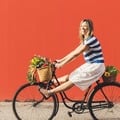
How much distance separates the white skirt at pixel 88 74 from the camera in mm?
7836

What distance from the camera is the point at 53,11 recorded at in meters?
9.56

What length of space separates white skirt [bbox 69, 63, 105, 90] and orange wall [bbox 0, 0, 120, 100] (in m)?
1.76

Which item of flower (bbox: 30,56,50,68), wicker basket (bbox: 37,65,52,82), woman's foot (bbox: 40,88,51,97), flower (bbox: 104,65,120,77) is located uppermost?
flower (bbox: 30,56,50,68)

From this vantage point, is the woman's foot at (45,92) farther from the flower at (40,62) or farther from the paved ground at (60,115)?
the paved ground at (60,115)

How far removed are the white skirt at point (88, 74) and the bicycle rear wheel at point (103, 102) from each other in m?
0.21

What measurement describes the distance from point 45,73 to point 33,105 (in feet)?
2.32

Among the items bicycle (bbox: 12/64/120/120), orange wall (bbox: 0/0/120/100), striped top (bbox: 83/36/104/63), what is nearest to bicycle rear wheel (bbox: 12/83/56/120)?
bicycle (bbox: 12/64/120/120)

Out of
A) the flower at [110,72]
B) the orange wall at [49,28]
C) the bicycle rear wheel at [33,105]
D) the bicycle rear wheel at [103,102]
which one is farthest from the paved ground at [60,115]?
the flower at [110,72]

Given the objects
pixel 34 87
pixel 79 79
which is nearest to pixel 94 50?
pixel 79 79

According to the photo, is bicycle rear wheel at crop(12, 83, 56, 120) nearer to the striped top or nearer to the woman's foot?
the woman's foot

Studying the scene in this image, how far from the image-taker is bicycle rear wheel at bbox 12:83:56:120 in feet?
26.8

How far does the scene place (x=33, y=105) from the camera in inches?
330

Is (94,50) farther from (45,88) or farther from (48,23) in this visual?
(48,23)

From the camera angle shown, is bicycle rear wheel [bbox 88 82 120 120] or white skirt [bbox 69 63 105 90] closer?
white skirt [bbox 69 63 105 90]
